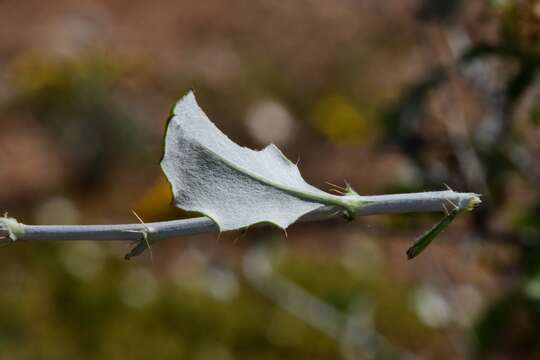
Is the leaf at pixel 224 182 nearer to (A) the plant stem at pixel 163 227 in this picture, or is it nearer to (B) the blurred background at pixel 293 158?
(A) the plant stem at pixel 163 227

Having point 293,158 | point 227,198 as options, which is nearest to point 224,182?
point 227,198

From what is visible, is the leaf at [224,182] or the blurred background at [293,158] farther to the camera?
the blurred background at [293,158]

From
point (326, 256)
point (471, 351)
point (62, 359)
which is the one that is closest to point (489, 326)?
point (471, 351)

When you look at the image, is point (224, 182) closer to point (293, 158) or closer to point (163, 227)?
point (163, 227)

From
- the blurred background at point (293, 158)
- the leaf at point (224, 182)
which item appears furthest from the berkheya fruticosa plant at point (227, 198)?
the blurred background at point (293, 158)

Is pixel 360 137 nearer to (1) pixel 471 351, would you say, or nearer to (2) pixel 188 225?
(1) pixel 471 351

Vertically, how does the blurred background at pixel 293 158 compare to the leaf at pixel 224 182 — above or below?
above
